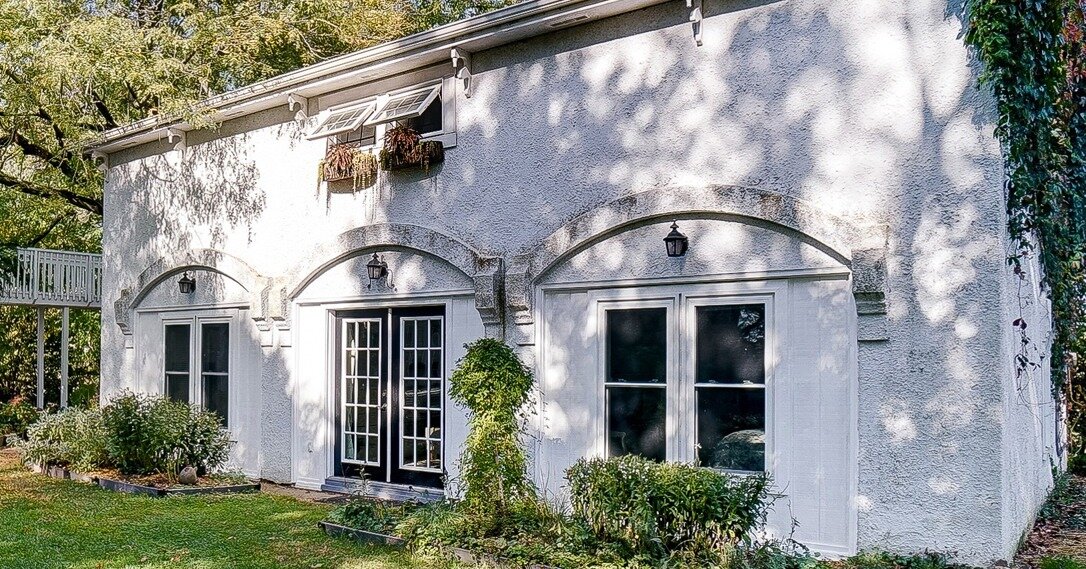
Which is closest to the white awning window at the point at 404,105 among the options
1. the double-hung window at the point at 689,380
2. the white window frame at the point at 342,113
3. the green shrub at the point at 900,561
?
the white window frame at the point at 342,113

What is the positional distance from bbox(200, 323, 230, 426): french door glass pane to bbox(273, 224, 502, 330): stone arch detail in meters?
1.47

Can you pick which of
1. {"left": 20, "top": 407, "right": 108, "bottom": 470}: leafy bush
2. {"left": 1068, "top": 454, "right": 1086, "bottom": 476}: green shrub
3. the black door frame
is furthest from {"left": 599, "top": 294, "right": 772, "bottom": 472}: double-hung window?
{"left": 1068, "top": 454, "right": 1086, "bottom": 476}: green shrub

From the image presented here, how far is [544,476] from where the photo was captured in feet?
28.7

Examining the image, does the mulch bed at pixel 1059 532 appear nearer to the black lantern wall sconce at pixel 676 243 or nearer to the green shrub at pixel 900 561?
the green shrub at pixel 900 561

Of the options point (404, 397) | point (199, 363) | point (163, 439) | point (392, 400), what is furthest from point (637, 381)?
point (199, 363)

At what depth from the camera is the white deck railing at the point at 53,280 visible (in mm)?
15227

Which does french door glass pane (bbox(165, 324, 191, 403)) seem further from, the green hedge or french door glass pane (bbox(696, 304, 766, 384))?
french door glass pane (bbox(696, 304, 766, 384))

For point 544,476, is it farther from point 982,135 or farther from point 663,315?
point 982,135

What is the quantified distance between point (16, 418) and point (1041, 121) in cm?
1674

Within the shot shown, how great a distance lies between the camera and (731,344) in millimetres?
7656

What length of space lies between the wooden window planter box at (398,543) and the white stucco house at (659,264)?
5.98 feet

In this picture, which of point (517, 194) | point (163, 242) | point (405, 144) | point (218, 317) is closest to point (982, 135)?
point (517, 194)

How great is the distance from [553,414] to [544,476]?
0.61 metres

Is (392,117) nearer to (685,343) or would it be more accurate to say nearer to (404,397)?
(404,397)
